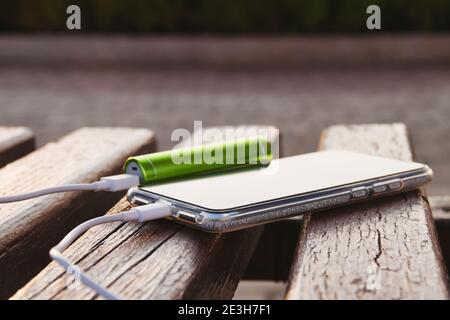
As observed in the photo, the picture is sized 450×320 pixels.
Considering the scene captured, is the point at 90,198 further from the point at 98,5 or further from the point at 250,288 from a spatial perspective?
the point at 98,5

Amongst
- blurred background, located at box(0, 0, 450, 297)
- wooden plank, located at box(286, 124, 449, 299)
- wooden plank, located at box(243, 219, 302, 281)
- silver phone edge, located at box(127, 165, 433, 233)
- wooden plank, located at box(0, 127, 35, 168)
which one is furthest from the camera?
blurred background, located at box(0, 0, 450, 297)

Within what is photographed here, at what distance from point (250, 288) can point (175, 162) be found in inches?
41.9

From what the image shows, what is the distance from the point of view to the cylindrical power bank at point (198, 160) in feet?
3.72

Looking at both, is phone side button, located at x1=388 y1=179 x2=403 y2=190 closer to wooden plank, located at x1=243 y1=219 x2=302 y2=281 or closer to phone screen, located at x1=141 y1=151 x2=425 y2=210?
phone screen, located at x1=141 y1=151 x2=425 y2=210

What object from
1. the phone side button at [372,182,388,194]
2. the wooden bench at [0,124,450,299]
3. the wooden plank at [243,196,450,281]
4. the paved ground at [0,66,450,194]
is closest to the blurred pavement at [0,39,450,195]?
the paved ground at [0,66,450,194]

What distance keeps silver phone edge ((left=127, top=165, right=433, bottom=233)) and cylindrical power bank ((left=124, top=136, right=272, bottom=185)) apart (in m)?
0.04

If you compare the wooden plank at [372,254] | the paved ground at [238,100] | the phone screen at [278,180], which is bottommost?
the paved ground at [238,100]

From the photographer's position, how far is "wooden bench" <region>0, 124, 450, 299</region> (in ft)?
2.70

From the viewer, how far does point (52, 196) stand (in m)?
1.22

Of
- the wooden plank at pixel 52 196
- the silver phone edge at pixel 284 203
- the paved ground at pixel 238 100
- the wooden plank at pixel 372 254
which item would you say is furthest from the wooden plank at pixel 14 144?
the paved ground at pixel 238 100

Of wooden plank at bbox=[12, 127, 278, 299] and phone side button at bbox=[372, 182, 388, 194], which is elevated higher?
phone side button at bbox=[372, 182, 388, 194]

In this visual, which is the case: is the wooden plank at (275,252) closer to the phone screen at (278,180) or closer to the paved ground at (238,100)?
the phone screen at (278,180)

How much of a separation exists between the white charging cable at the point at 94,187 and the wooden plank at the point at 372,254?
26cm

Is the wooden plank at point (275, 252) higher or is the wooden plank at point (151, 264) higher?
the wooden plank at point (151, 264)
